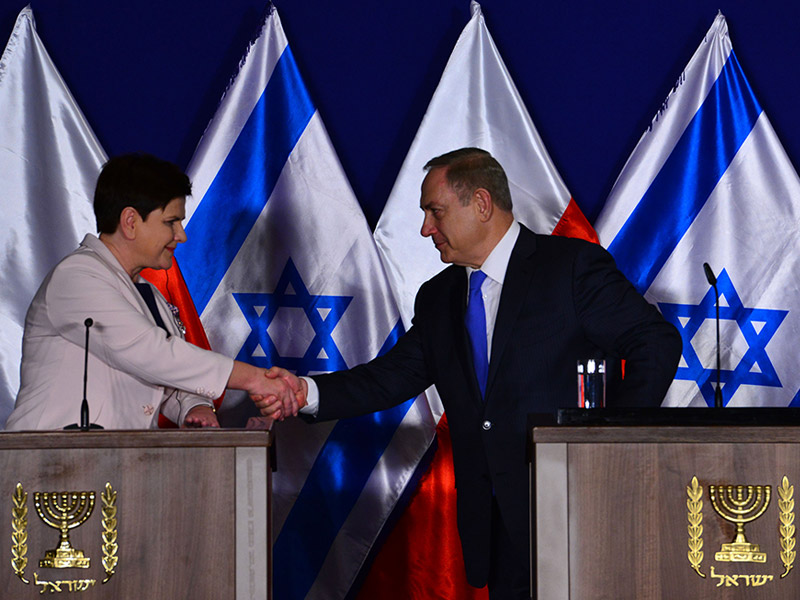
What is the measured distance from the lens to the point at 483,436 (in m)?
2.60

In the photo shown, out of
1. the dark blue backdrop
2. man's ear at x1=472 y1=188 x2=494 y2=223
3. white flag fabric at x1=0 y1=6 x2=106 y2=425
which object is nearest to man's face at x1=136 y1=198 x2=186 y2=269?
man's ear at x1=472 y1=188 x2=494 y2=223

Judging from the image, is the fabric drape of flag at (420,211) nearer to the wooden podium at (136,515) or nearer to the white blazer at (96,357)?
the white blazer at (96,357)

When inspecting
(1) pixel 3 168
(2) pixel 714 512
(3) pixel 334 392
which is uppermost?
(1) pixel 3 168

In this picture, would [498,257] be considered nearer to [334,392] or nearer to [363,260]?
[334,392]

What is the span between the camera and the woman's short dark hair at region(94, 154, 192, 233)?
2.62 m

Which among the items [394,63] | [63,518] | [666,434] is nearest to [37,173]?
[394,63]

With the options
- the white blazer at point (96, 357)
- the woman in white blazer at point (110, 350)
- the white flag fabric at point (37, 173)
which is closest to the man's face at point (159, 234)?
the woman in white blazer at point (110, 350)

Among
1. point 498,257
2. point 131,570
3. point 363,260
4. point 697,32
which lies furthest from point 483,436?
point 697,32

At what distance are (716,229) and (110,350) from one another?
89.1 inches

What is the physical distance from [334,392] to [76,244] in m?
1.27

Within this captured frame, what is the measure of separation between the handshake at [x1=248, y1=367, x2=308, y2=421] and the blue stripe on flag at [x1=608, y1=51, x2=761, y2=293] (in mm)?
1405

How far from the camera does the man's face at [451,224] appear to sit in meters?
2.89

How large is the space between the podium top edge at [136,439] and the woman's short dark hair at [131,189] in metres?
0.81

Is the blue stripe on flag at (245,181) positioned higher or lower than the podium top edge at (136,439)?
higher
